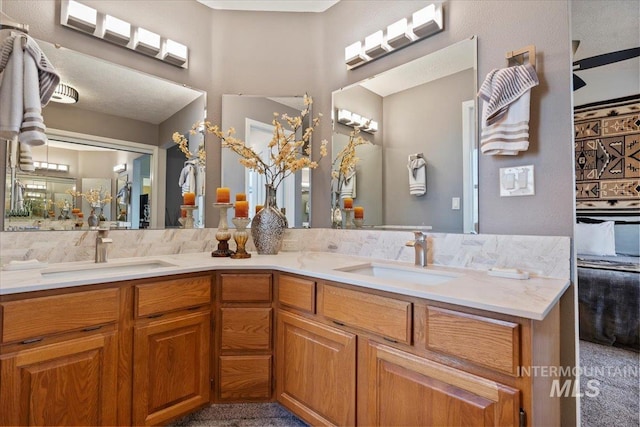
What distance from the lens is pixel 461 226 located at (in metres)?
1.51

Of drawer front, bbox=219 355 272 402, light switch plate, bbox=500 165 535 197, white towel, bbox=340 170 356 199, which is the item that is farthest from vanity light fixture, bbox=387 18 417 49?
drawer front, bbox=219 355 272 402

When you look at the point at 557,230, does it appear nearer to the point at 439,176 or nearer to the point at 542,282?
the point at 542,282

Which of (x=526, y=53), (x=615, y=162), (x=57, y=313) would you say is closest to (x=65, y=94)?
(x=57, y=313)

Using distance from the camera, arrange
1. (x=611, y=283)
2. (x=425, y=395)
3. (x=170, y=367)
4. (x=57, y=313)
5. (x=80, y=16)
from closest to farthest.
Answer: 1. (x=425, y=395)
2. (x=57, y=313)
3. (x=170, y=367)
4. (x=80, y=16)
5. (x=611, y=283)

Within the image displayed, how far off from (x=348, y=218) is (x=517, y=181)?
3.30 ft

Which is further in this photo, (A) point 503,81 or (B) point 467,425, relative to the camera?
(A) point 503,81

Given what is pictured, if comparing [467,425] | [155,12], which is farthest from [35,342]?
[155,12]

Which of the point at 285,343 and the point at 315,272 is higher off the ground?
the point at 315,272

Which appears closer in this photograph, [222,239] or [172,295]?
[172,295]

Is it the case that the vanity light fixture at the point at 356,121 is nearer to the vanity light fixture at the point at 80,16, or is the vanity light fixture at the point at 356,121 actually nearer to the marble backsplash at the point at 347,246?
the marble backsplash at the point at 347,246

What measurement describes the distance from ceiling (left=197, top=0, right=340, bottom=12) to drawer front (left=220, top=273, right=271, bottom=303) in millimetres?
1970

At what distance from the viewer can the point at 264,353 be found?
1.57 metres

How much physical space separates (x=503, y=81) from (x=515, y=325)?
40.5 inches

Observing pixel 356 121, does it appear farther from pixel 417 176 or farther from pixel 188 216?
pixel 188 216
